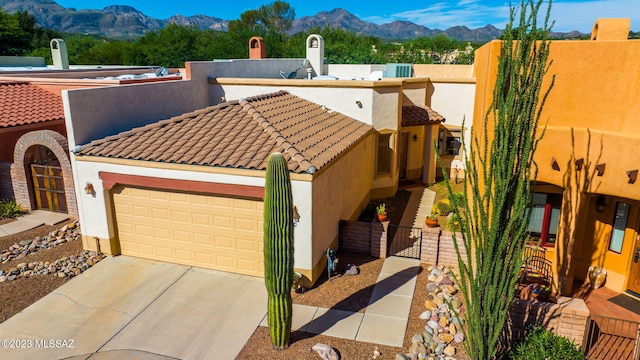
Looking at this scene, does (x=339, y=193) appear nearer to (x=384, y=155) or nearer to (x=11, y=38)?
(x=384, y=155)

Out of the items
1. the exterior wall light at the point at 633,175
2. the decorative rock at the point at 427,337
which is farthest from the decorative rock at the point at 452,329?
the exterior wall light at the point at 633,175

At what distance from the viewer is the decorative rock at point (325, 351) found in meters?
9.35

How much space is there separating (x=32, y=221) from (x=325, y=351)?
13.6 m

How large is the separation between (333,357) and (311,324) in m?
1.38

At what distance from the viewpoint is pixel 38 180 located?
Answer: 1755 cm

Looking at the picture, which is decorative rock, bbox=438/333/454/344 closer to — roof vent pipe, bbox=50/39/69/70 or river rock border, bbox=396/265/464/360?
river rock border, bbox=396/265/464/360

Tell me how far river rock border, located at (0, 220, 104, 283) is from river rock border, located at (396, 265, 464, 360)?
9.99 metres

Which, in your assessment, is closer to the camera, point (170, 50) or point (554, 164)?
point (554, 164)

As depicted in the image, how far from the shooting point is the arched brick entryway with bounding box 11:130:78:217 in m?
15.9

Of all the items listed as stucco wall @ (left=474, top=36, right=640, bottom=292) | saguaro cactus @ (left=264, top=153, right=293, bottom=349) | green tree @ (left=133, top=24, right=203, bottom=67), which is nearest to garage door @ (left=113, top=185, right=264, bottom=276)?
saguaro cactus @ (left=264, top=153, right=293, bottom=349)

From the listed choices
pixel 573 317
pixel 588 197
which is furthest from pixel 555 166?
pixel 573 317

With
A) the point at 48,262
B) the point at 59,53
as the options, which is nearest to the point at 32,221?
the point at 48,262

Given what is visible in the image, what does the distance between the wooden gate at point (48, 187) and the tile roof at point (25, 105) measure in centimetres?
266

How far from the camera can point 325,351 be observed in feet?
31.1
